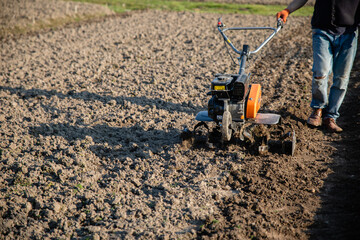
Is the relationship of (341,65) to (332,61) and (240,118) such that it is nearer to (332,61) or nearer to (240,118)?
(332,61)

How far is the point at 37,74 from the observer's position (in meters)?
7.92

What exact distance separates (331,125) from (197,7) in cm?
1239

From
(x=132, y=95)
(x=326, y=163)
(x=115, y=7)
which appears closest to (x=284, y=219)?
(x=326, y=163)

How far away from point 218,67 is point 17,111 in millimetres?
4187

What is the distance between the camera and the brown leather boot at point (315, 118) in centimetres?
523

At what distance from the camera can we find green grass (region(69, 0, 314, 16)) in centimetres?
1530

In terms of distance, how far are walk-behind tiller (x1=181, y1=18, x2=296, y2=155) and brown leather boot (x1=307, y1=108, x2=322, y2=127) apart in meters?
0.59

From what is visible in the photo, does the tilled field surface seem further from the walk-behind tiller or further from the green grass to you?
the green grass

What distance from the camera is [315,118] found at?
17.2 ft

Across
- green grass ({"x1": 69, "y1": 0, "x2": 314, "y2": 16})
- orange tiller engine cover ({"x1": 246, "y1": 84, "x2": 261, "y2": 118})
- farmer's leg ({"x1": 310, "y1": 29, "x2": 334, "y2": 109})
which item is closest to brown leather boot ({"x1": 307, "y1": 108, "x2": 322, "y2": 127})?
farmer's leg ({"x1": 310, "y1": 29, "x2": 334, "y2": 109})

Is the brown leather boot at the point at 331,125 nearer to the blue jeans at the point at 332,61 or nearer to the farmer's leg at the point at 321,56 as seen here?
the blue jeans at the point at 332,61

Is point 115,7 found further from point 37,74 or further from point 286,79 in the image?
point 286,79

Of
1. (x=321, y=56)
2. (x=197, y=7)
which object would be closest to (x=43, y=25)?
(x=197, y=7)

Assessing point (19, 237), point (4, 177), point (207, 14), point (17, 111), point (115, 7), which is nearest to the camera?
point (19, 237)
